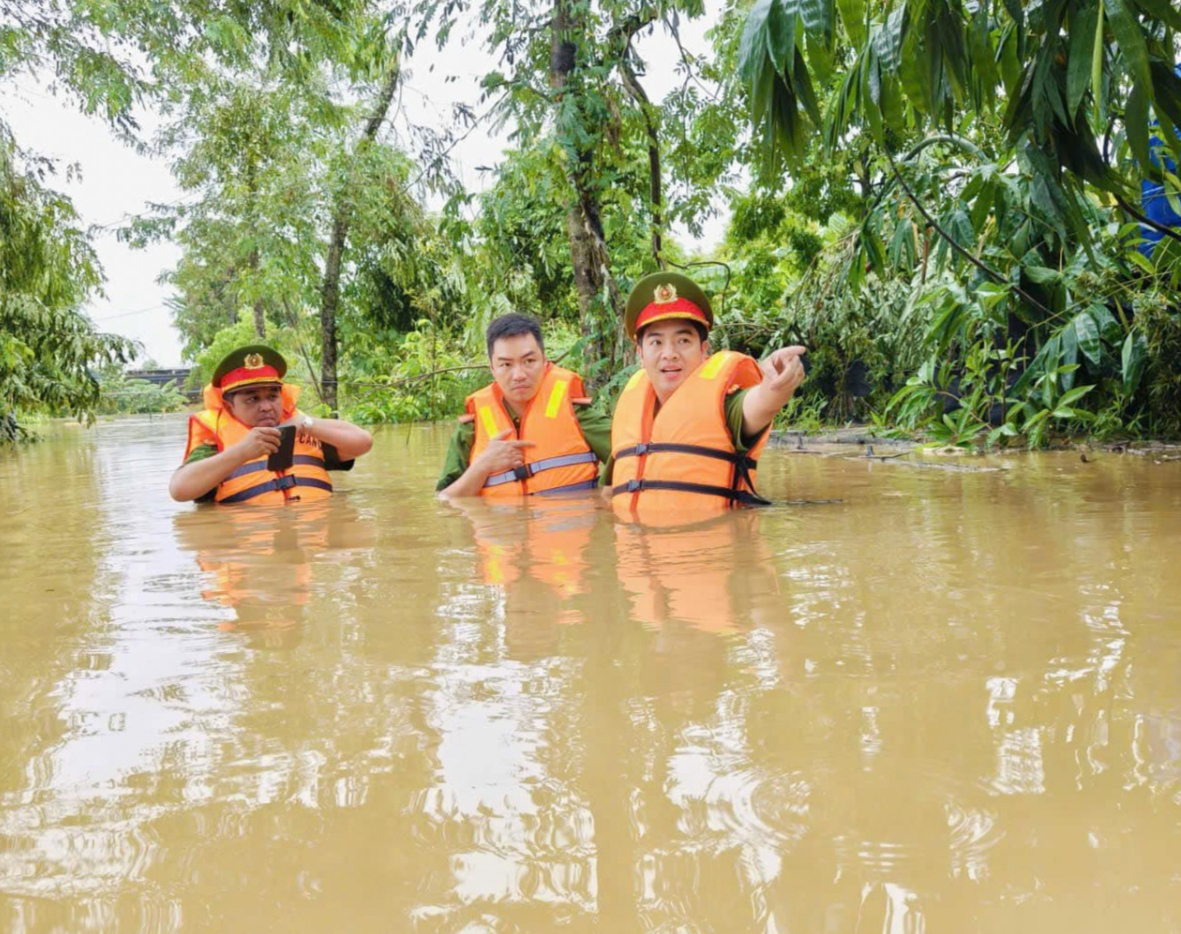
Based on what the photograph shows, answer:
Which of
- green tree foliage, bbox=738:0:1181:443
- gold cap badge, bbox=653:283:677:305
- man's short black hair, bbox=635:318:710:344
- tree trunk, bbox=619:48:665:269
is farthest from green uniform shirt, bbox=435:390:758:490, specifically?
tree trunk, bbox=619:48:665:269

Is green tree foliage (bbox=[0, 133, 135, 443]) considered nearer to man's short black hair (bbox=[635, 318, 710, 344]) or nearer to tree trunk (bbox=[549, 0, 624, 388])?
tree trunk (bbox=[549, 0, 624, 388])

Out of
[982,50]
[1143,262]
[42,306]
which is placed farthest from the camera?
[42,306]

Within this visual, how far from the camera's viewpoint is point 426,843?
1.23 metres

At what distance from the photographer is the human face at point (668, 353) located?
15.2 ft

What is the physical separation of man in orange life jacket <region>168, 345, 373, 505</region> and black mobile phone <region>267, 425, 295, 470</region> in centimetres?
3

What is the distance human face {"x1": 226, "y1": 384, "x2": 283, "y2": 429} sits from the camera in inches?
221

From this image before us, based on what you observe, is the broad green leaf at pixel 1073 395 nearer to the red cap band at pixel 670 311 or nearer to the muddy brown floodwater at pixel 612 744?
the red cap band at pixel 670 311

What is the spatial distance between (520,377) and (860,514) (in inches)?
72.4

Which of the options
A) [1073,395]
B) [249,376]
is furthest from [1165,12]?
[1073,395]

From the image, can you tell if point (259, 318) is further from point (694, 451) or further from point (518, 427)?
point (694, 451)

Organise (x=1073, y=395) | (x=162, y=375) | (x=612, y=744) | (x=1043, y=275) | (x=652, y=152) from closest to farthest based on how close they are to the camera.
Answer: (x=612, y=744), (x=1073, y=395), (x=1043, y=275), (x=652, y=152), (x=162, y=375)

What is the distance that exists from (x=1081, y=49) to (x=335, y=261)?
18.7 metres

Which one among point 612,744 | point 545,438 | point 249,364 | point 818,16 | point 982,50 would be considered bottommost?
point 612,744

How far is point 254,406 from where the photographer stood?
18.5ft
